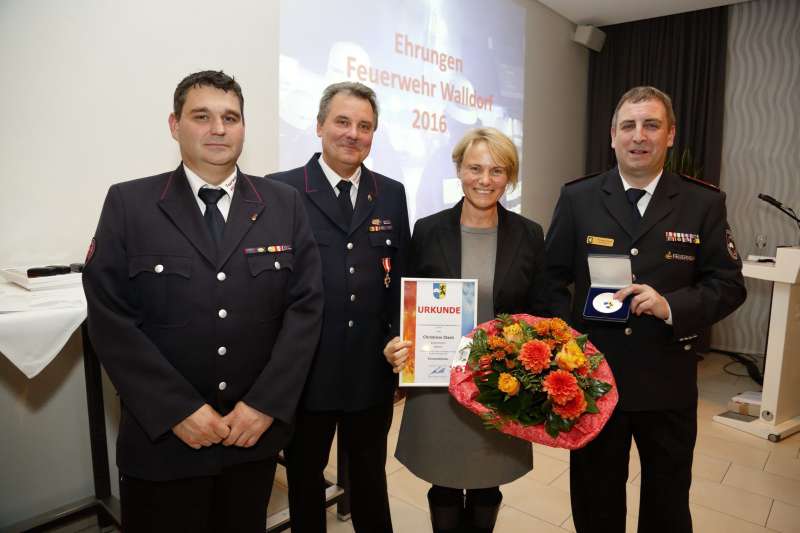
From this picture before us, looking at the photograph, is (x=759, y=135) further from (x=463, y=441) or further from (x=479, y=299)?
(x=463, y=441)

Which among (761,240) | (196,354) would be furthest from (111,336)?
(761,240)

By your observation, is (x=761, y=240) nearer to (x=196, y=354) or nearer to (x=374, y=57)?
(x=374, y=57)

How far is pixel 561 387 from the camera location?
1279 mm

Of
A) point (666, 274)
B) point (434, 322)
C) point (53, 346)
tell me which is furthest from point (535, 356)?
point (53, 346)

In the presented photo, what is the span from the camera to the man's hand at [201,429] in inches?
51.1

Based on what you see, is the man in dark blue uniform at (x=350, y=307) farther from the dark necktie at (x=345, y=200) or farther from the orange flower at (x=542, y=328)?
the orange flower at (x=542, y=328)

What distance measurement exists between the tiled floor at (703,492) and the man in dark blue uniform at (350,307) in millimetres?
828

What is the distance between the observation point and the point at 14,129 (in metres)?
2.11

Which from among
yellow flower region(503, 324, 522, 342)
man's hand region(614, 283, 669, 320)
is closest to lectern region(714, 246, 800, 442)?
man's hand region(614, 283, 669, 320)

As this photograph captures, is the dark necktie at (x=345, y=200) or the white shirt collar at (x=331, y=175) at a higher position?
the white shirt collar at (x=331, y=175)

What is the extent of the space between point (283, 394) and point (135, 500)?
44cm

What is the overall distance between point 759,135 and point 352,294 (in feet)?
17.7

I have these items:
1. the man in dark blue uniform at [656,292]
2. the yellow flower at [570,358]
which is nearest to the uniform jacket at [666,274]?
the man in dark blue uniform at [656,292]

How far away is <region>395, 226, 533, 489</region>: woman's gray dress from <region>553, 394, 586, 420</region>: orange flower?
0.39 metres
